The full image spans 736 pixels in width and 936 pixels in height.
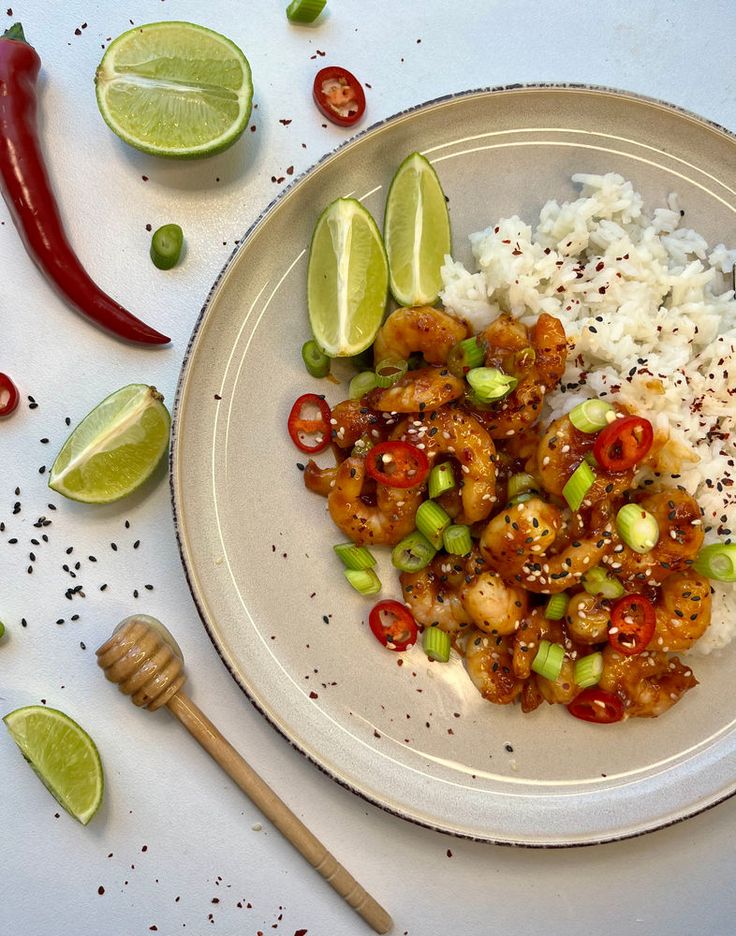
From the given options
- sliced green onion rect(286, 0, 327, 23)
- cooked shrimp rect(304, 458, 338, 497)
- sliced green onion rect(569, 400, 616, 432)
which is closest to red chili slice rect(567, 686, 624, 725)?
sliced green onion rect(569, 400, 616, 432)

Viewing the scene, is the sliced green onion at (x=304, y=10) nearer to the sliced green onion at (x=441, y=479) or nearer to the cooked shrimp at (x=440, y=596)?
the sliced green onion at (x=441, y=479)

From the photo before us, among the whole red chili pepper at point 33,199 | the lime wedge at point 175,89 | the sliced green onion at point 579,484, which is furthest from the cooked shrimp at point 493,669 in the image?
the lime wedge at point 175,89

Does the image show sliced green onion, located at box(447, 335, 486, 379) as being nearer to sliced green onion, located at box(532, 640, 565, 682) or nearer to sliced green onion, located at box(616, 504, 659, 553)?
sliced green onion, located at box(616, 504, 659, 553)

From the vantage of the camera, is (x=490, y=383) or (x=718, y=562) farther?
(x=718, y=562)

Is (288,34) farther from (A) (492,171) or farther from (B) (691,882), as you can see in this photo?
(B) (691,882)

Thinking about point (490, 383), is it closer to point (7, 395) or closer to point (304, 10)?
Result: point (304, 10)

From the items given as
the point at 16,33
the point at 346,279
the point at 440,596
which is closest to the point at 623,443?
the point at 440,596

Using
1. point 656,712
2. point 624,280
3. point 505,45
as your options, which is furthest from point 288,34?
point 656,712
